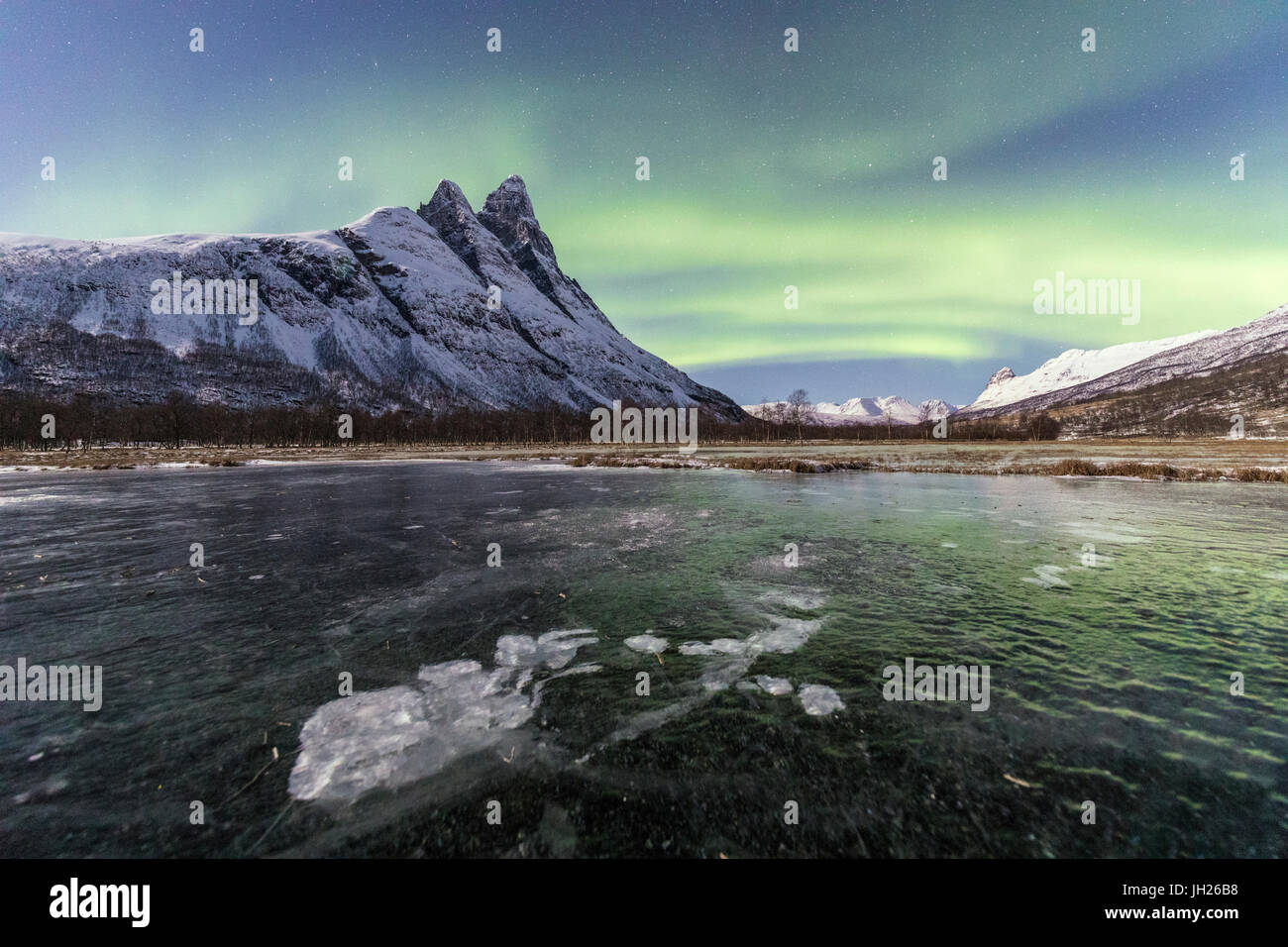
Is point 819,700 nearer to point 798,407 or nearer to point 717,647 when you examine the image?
point 717,647

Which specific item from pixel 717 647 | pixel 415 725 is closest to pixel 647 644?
pixel 717 647

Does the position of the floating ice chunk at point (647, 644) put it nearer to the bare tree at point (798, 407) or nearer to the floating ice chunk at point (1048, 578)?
the floating ice chunk at point (1048, 578)

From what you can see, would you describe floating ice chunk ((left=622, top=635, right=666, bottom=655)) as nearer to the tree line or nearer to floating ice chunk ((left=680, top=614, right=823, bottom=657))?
floating ice chunk ((left=680, top=614, right=823, bottom=657))

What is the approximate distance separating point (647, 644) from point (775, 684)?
2.22m

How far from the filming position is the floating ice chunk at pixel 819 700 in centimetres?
616

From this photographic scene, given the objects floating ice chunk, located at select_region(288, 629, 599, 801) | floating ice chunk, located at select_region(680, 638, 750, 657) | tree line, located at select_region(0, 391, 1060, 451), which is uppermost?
tree line, located at select_region(0, 391, 1060, 451)

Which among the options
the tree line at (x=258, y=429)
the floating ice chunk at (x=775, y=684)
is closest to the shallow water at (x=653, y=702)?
the floating ice chunk at (x=775, y=684)

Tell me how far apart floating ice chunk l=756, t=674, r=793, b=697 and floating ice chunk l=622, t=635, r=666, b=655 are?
1.67 m

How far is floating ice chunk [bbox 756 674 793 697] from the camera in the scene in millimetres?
6605

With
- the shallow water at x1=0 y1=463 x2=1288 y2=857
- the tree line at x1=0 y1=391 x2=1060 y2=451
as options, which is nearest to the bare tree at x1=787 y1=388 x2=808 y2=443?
the tree line at x1=0 y1=391 x2=1060 y2=451

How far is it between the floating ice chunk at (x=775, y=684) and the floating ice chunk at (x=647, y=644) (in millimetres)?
1670

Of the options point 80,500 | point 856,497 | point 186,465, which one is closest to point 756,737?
point 856,497
